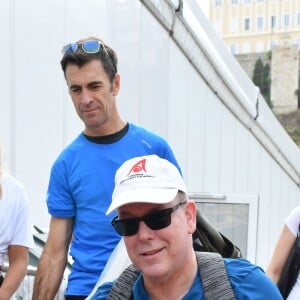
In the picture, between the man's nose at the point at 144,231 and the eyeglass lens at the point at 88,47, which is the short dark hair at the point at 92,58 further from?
the man's nose at the point at 144,231

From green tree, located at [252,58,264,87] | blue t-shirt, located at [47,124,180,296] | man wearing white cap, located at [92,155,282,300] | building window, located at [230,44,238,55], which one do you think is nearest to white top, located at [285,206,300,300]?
blue t-shirt, located at [47,124,180,296]

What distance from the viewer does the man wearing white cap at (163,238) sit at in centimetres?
153

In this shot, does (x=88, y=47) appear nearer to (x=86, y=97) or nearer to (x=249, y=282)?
(x=86, y=97)

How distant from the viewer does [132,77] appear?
274 inches

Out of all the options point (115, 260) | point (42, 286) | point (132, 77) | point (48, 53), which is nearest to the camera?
point (115, 260)

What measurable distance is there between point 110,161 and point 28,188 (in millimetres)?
2862

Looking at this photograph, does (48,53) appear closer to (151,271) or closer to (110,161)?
(110,161)

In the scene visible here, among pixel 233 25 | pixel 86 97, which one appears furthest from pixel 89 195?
pixel 233 25

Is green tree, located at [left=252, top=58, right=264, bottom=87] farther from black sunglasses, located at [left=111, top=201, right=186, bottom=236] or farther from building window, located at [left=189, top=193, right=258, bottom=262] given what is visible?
black sunglasses, located at [left=111, top=201, right=186, bottom=236]

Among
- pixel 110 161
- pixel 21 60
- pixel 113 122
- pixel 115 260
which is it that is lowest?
pixel 115 260

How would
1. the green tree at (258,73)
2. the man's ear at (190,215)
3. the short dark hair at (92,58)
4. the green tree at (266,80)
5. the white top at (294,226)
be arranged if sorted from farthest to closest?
the green tree at (266,80) → the green tree at (258,73) → the white top at (294,226) → the short dark hair at (92,58) → the man's ear at (190,215)

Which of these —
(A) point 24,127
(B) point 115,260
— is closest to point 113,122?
(B) point 115,260

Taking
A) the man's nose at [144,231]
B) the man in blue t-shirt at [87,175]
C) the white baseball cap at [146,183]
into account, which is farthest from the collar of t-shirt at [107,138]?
the man's nose at [144,231]

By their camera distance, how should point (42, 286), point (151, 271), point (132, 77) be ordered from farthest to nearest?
point (132, 77)
point (42, 286)
point (151, 271)
